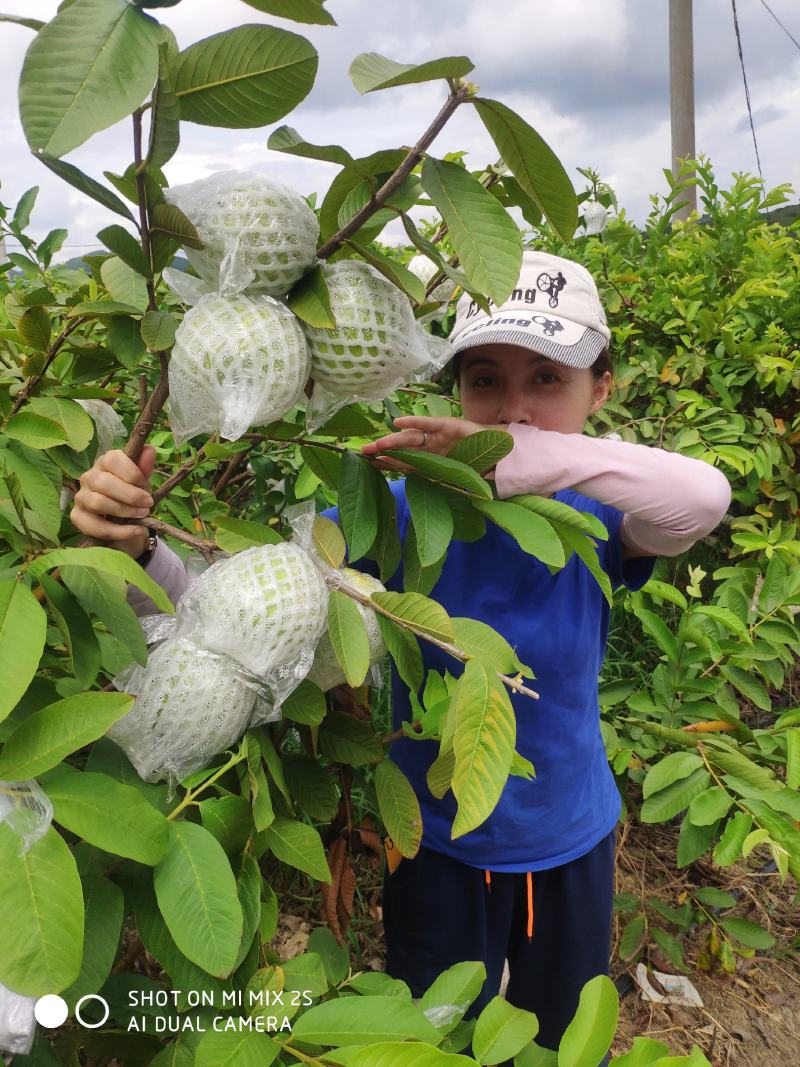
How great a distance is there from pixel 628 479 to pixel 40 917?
0.96 meters

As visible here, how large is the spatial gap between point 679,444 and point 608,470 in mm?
1378

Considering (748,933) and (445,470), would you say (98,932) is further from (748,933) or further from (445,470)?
(748,933)

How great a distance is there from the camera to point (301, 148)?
29.9 inches

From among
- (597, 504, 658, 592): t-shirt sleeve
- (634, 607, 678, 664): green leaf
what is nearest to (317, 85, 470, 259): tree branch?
(597, 504, 658, 592): t-shirt sleeve

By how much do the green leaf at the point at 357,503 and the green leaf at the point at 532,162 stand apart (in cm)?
37

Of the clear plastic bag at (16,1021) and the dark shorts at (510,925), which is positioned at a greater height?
the clear plastic bag at (16,1021)

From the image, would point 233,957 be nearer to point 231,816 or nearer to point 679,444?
point 231,816

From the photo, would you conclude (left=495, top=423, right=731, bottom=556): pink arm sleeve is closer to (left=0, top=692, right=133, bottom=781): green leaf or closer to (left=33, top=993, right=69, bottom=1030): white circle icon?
(left=0, top=692, right=133, bottom=781): green leaf

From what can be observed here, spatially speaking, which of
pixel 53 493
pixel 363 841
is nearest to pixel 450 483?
pixel 53 493

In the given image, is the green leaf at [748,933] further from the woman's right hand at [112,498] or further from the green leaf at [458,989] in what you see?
the woman's right hand at [112,498]

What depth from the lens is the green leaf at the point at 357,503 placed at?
945mm

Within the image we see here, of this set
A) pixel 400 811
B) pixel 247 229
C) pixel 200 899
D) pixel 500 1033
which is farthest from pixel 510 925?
pixel 247 229

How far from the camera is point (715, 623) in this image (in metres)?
1.98

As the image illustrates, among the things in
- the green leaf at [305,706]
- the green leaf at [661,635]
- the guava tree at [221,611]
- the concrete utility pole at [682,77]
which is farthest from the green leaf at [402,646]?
the concrete utility pole at [682,77]
